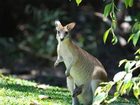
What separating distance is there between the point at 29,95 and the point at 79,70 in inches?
29.9

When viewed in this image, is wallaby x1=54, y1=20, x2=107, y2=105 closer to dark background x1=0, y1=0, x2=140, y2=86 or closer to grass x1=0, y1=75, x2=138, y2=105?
grass x1=0, y1=75, x2=138, y2=105

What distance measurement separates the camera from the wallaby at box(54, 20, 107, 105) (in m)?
6.65

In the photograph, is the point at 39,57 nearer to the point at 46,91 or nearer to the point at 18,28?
the point at 18,28

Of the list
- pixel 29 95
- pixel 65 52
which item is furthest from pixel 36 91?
pixel 65 52

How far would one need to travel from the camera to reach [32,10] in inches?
629

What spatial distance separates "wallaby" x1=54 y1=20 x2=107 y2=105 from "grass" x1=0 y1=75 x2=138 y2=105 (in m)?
0.31

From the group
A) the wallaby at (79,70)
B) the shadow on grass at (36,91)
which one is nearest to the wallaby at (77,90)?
the wallaby at (79,70)

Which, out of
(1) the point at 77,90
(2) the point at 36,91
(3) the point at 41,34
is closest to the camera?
(1) the point at 77,90

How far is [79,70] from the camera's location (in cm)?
670

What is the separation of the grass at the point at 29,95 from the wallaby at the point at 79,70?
31 cm

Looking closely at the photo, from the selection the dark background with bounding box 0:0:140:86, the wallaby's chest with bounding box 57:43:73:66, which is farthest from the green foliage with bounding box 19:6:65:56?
the wallaby's chest with bounding box 57:43:73:66

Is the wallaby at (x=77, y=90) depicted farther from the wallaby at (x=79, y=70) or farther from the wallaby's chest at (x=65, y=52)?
the wallaby's chest at (x=65, y=52)

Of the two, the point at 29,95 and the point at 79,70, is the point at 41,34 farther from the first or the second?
the point at 79,70

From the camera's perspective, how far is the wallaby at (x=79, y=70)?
6648mm
